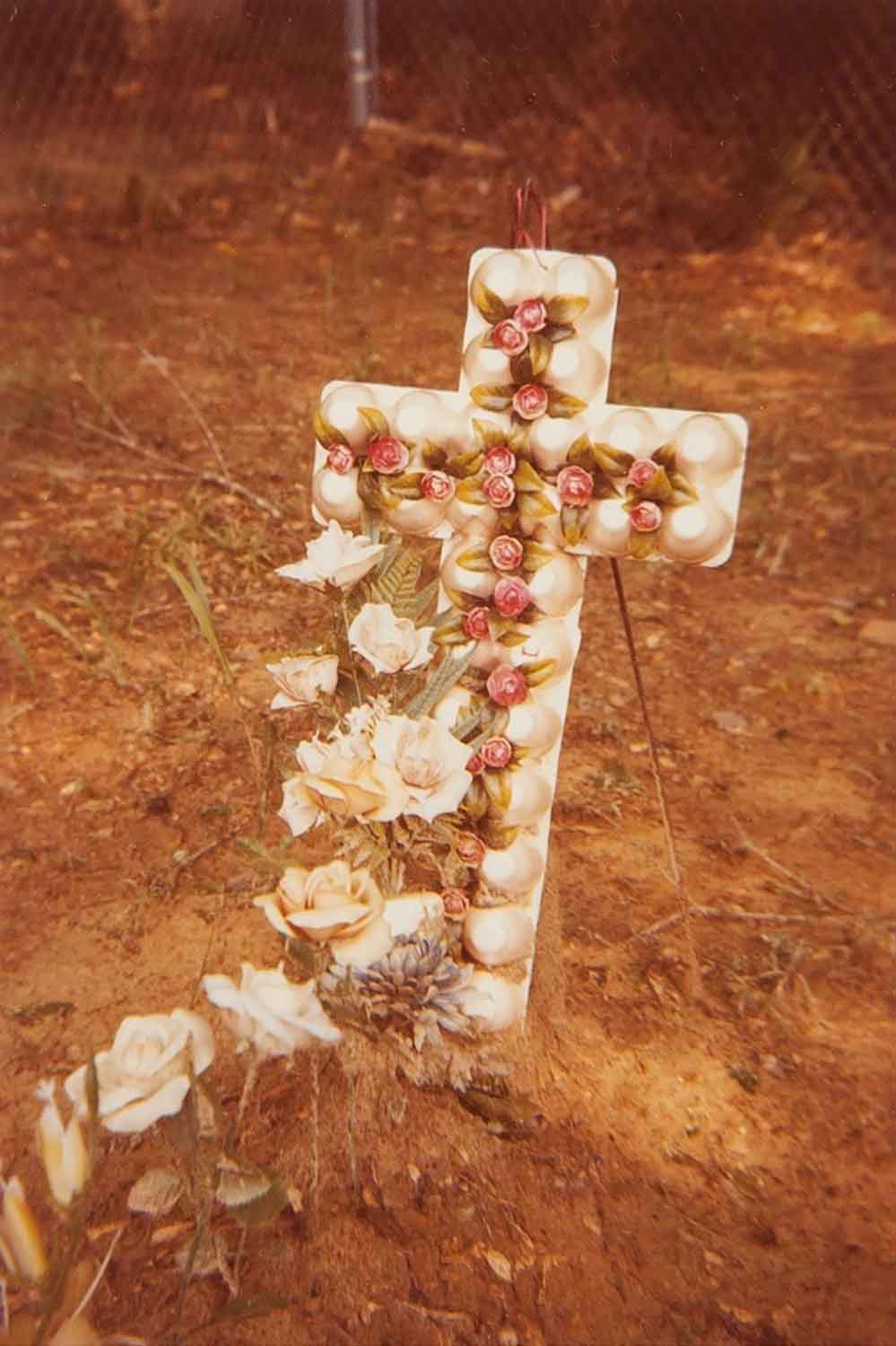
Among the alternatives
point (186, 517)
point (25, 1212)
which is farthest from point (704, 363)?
point (25, 1212)

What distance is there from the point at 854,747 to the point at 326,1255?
1.29 meters

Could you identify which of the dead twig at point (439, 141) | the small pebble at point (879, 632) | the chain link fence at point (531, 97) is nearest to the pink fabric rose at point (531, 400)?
the small pebble at point (879, 632)

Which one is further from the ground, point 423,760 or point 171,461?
point 171,461

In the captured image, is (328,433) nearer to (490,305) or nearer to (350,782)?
(490,305)

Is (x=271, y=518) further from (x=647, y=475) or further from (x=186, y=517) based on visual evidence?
(x=647, y=475)

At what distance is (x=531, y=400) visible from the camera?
142cm

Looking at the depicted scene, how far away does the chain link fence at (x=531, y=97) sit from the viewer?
17.0 feet

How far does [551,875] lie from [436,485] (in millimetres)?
631

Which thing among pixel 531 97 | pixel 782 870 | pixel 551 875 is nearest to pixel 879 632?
pixel 782 870

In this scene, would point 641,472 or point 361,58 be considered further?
point 361,58

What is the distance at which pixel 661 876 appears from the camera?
190 cm

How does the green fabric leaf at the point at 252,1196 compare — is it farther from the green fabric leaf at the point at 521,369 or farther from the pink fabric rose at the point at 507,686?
the green fabric leaf at the point at 521,369

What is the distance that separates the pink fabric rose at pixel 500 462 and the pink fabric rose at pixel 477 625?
0.15 metres

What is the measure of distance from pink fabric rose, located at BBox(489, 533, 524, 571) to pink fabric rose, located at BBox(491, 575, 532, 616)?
0.02 m
